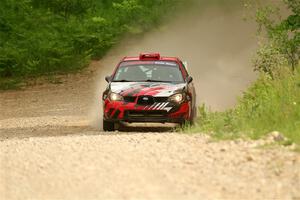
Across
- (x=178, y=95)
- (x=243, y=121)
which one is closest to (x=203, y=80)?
(x=178, y=95)

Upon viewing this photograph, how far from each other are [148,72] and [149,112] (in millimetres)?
1523

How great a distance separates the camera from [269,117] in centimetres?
1156

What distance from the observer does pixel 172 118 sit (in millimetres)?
15008

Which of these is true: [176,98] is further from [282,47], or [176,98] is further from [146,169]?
[146,169]

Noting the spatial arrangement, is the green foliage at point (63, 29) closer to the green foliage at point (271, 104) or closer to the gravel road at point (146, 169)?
the green foliage at point (271, 104)

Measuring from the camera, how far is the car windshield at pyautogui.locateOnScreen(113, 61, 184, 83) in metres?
15.9

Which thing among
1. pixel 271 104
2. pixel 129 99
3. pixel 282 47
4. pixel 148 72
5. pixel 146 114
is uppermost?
pixel 282 47

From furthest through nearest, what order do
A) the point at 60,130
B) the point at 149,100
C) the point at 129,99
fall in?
the point at 60,130 → the point at 129,99 → the point at 149,100

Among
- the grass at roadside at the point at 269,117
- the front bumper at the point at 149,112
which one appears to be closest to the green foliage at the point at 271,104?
the grass at roadside at the point at 269,117

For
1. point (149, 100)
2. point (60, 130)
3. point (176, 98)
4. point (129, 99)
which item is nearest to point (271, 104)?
point (176, 98)

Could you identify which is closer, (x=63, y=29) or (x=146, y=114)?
(x=146, y=114)

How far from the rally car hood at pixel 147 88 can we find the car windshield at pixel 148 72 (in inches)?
19.0

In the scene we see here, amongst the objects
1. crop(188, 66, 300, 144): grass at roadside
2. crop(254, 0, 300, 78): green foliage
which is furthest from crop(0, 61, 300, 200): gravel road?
crop(254, 0, 300, 78): green foliage

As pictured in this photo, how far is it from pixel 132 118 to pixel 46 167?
5.59 m
